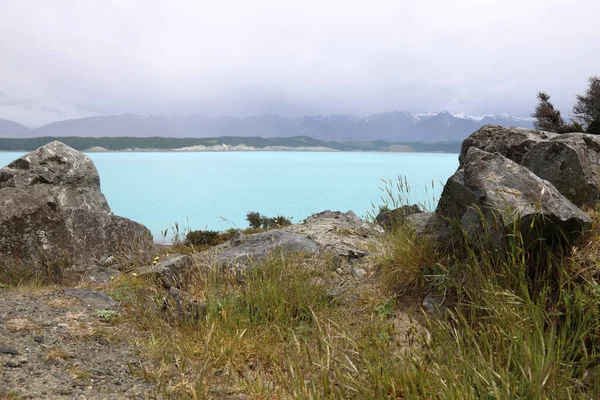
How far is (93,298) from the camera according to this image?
21.1ft

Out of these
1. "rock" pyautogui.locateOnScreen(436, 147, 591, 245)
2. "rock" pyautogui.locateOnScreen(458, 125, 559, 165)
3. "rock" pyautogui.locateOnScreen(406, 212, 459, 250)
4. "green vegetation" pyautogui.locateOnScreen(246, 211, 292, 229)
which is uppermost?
"rock" pyautogui.locateOnScreen(458, 125, 559, 165)

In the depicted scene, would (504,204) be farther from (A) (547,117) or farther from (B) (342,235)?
(A) (547,117)

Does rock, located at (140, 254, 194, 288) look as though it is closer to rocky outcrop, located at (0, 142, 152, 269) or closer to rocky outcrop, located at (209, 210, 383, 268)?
rocky outcrop, located at (209, 210, 383, 268)

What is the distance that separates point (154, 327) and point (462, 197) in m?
3.72

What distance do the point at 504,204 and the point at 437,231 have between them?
1.16m

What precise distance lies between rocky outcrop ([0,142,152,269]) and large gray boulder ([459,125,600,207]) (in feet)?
23.8

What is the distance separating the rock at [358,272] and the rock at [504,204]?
1.50 meters

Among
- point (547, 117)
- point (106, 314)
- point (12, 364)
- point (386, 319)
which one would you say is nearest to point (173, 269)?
point (106, 314)

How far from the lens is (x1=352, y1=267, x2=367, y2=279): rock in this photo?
649cm

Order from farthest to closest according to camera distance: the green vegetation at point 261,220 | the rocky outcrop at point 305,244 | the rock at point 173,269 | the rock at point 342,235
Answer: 1. the green vegetation at point 261,220
2. the rock at point 342,235
3. the rocky outcrop at point 305,244
4. the rock at point 173,269

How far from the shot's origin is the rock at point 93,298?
6170 mm

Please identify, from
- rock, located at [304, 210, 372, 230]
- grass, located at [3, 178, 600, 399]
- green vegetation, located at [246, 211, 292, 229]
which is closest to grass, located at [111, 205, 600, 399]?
grass, located at [3, 178, 600, 399]

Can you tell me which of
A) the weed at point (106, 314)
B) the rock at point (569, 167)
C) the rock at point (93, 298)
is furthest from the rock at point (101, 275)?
the rock at point (569, 167)

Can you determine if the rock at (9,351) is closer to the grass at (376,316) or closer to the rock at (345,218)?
the grass at (376,316)
